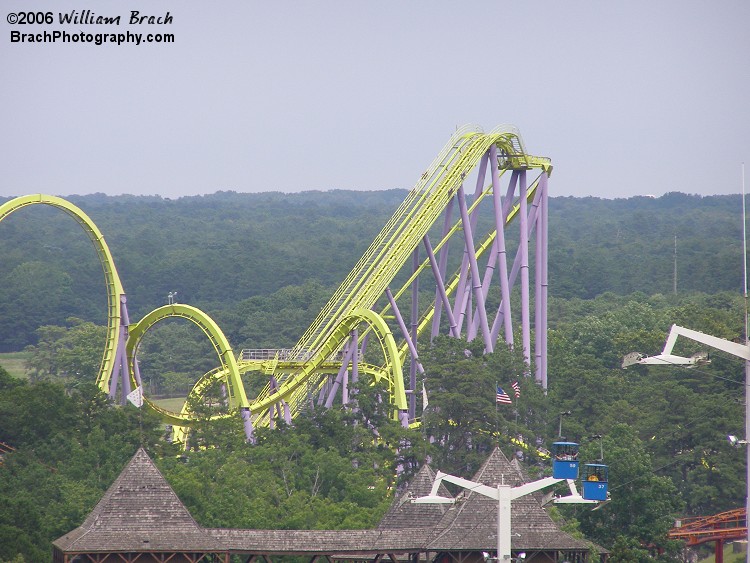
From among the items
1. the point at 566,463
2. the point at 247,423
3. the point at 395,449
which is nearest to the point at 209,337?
the point at 247,423

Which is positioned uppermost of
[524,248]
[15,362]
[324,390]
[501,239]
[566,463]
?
[501,239]

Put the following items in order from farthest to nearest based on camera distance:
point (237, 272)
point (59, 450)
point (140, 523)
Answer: point (237, 272) → point (59, 450) → point (140, 523)

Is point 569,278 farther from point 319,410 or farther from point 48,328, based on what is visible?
point 319,410

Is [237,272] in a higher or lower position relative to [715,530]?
higher

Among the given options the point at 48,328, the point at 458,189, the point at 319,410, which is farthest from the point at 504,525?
the point at 48,328

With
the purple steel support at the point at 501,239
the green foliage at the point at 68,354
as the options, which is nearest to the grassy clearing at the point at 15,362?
the green foliage at the point at 68,354

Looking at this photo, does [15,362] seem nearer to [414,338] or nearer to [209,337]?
[414,338]

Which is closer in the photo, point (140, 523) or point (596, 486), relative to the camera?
point (140, 523)

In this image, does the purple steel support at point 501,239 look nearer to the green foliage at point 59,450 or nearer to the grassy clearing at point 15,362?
the green foliage at point 59,450
